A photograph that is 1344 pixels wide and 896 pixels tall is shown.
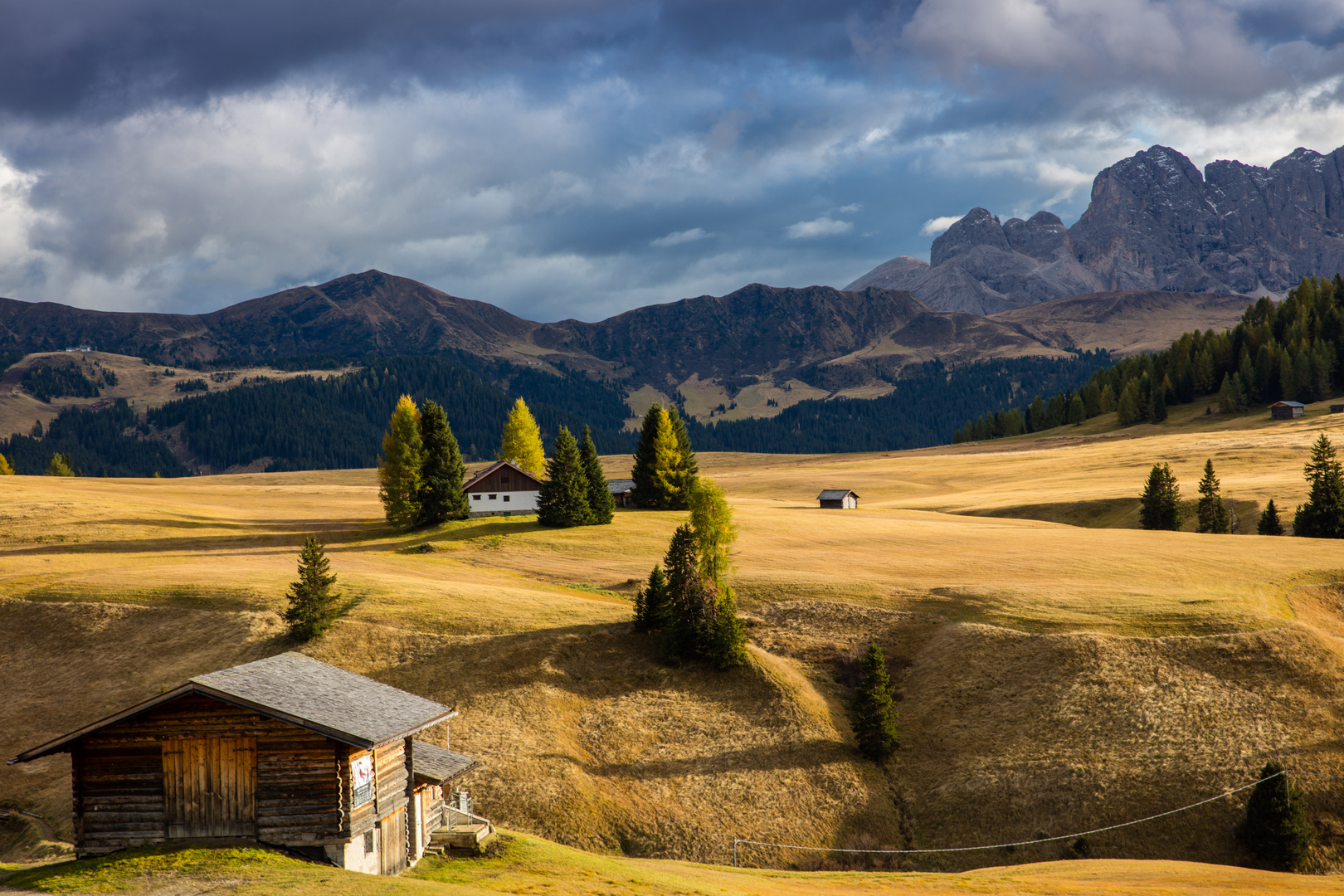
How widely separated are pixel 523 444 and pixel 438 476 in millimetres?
18620

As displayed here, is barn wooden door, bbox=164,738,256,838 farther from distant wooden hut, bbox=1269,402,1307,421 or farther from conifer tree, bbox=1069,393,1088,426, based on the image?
conifer tree, bbox=1069,393,1088,426

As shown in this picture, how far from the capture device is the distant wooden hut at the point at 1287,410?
474 ft

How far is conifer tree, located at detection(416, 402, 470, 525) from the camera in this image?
83000mm

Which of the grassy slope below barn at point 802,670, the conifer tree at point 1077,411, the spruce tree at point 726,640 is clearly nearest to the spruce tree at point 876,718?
the grassy slope below barn at point 802,670

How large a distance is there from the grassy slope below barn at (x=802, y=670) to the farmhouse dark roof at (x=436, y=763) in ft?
13.7

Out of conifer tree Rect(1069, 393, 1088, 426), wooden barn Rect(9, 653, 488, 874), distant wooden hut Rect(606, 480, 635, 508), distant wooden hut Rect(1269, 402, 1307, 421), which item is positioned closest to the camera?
wooden barn Rect(9, 653, 488, 874)

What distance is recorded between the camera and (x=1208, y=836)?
34.7m

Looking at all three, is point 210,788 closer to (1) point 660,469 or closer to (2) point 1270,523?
(1) point 660,469

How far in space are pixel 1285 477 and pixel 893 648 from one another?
66894 millimetres

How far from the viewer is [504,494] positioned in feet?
305

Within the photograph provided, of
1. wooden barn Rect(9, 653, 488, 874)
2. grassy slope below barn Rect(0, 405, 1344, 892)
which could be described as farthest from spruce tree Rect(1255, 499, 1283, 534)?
wooden barn Rect(9, 653, 488, 874)

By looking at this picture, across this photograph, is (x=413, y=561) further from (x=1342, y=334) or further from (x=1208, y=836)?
(x=1342, y=334)

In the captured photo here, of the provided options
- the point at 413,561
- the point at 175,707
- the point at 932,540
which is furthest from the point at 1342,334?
the point at 175,707

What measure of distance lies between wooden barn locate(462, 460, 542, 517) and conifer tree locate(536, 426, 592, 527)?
1326cm
